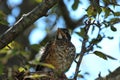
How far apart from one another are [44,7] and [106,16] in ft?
1.49

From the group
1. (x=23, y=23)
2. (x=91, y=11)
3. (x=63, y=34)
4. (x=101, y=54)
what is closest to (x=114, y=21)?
(x=91, y=11)

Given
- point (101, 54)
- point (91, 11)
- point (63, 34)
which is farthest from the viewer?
point (63, 34)

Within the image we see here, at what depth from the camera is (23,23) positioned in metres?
3.41

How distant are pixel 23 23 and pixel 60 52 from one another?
1.04 metres

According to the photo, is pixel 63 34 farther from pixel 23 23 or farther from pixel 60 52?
pixel 23 23

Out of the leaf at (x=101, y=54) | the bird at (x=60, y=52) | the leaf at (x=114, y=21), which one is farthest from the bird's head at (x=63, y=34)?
the leaf at (x=101, y=54)

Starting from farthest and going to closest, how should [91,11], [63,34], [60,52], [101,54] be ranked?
1. [63,34]
2. [60,52]
3. [91,11]
4. [101,54]

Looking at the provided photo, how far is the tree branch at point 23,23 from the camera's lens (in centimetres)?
337

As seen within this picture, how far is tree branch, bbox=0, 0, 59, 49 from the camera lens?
337 centimetres

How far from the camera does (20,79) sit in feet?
10.9

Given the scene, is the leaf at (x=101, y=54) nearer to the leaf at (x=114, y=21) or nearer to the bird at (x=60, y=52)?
the leaf at (x=114, y=21)

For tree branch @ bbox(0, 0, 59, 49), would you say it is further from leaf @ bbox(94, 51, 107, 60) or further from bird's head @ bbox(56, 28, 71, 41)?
bird's head @ bbox(56, 28, 71, 41)

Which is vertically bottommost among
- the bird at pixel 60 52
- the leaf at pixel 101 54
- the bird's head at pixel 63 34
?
the leaf at pixel 101 54

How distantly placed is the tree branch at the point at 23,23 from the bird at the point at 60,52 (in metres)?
0.84
